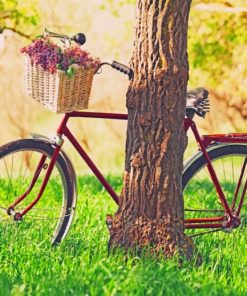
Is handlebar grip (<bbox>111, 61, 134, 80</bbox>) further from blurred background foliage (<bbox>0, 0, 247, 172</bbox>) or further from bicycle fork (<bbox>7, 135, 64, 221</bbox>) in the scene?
blurred background foliage (<bbox>0, 0, 247, 172</bbox>)

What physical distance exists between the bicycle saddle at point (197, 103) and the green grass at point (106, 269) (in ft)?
2.96

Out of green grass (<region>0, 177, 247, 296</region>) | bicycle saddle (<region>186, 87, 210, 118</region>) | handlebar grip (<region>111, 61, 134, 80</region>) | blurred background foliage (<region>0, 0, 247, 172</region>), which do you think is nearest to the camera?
green grass (<region>0, 177, 247, 296</region>)

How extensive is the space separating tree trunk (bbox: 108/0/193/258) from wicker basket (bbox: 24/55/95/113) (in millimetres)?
281

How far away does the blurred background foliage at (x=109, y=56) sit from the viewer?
10484mm

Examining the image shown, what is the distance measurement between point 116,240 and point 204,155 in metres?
0.81

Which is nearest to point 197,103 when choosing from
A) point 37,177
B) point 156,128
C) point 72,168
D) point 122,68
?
Result: point 156,128

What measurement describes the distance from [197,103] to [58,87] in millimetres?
961

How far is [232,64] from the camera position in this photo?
36.0 ft

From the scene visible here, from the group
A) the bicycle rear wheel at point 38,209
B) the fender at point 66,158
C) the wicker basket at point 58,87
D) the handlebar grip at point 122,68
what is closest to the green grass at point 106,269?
the bicycle rear wheel at point 38,209

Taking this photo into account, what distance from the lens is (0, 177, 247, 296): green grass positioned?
4.96 meters

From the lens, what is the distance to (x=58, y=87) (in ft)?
18.1

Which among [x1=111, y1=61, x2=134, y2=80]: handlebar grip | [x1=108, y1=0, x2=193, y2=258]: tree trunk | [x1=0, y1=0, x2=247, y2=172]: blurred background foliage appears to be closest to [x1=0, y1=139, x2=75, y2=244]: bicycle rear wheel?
[x1=108, y1=0, x2=193, y2=258]: tree trunk

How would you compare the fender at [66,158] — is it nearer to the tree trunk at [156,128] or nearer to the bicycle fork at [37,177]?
the bicycle fork at [37,177]

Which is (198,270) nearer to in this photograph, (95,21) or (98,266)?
(98,266)
